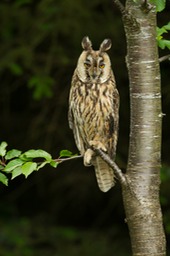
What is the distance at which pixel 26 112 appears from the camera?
6312mm

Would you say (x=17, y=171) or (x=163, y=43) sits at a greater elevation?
(x=163, y=43)

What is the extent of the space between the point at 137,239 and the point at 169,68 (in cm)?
230

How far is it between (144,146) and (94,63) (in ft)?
3.28

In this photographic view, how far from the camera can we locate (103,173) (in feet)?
11.3

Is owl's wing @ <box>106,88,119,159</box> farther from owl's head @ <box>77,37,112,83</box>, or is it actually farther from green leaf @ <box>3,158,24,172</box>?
green leaf @ <box>3,158,24,172</box>

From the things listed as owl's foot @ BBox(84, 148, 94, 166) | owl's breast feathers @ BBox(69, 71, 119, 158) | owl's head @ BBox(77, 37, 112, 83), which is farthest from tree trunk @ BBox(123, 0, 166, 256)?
owl's breast feathers @ BBox(69, 71, 119, 158)

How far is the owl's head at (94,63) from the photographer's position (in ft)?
11.1

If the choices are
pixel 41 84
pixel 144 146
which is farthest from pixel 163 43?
pixel 41 84

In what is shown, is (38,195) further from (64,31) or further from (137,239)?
(137,239)

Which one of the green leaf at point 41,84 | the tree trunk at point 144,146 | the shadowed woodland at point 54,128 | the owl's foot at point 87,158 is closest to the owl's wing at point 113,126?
the owl's foot at point 87,158

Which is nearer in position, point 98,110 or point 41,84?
point 98,110

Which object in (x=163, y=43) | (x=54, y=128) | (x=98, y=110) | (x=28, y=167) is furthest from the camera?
(x=54, y=128)

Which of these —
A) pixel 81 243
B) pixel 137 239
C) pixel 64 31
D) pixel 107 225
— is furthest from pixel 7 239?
pixel 137 239

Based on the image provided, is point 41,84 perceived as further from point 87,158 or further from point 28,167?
point 28,167
